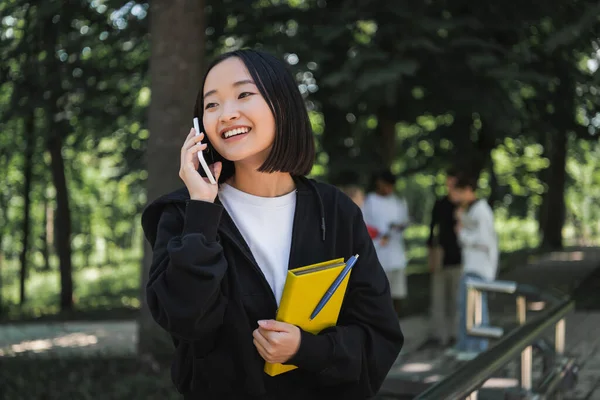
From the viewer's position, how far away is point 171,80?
7.04m

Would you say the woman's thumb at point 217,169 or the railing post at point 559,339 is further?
the railing post at point 559,339

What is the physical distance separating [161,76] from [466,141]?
5.24 m

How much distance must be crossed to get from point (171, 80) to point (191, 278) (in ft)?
17.6

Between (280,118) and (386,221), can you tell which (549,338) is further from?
(386,221)

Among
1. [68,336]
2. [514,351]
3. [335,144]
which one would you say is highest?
[335,144]

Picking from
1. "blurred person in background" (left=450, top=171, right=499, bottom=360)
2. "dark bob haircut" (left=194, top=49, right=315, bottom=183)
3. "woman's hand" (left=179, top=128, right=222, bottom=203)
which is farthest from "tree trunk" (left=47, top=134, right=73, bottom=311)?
"woman's hand" (left=179, top=128, right=222, bottom=203)

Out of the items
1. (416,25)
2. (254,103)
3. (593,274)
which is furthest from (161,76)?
(593,274)

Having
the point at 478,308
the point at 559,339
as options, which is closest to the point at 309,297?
the point at 559,339

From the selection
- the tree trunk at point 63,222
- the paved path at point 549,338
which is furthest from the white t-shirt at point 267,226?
the tree trunk at point 63,222

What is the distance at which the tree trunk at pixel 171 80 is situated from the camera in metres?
7.05

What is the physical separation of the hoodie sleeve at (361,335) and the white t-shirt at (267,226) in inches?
6.1

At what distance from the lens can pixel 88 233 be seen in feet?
128

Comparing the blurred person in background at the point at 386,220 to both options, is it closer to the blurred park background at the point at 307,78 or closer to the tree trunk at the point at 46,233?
the blurred park background at the point at 307,78

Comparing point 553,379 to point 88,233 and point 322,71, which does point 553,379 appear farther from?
point 88,233
